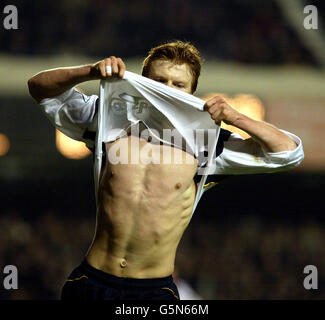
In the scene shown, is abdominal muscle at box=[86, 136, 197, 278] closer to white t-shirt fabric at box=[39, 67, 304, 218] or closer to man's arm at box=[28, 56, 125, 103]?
white t-shirt fabric at box=[39, 67, 304, 218]

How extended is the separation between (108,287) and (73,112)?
710 millimetres

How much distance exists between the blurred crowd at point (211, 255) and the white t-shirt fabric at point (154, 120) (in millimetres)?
4495

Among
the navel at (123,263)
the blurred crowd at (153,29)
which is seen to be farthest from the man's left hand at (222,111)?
the blurred crowd at (153,29)

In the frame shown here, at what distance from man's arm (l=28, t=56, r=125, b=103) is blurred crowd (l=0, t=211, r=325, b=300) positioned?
15.0 feet

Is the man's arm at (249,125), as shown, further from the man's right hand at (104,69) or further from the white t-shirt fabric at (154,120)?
the man's right hand at (104,69)

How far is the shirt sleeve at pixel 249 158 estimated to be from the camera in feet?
8.59

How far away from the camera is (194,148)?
8.86 ft

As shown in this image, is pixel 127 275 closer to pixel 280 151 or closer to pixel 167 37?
pixel 280 151

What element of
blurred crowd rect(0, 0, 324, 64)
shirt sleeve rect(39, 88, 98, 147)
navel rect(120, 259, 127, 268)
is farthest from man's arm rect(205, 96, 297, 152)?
blurred crowd rect(0, 0, 324, 64)

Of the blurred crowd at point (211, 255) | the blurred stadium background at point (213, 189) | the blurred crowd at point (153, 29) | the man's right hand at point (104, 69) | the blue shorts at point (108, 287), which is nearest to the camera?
the man's right hand at point (104, 69)

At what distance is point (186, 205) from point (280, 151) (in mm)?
432

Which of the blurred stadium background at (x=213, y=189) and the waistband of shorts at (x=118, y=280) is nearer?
the waistband of shorts at (x=118, y=280)

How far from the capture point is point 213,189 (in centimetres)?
773

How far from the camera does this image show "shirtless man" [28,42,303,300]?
2.59 metres
